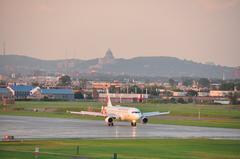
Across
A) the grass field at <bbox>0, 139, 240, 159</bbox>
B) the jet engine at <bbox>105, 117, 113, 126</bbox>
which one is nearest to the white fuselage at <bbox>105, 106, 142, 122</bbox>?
the jet engine at <bbox>105, 117, 113, 126</bbox>

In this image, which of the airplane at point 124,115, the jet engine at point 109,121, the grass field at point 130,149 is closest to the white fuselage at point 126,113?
the airplane at point 124,115

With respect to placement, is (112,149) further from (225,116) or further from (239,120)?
(225,116)

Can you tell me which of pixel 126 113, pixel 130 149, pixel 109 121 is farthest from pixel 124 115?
pixel 130 149

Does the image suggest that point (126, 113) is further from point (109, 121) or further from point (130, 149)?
point (130, 149)

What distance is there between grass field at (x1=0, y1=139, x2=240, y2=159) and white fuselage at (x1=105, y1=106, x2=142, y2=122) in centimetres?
2523

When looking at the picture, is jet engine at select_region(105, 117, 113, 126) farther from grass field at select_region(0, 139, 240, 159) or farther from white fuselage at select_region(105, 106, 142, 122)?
grass field at select_region(0, 139, 240, 159)

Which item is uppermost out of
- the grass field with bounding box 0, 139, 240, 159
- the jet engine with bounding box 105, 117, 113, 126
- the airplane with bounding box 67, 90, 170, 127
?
the airplane with bounding box 67, 90, 170, 127

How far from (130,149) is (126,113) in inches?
1414

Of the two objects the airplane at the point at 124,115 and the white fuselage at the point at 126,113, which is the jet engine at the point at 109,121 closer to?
the airplane at the point at 124,115

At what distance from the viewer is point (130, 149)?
50031 mm

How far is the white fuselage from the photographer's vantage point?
84562 millimetres

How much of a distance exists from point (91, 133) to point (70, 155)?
935 inches

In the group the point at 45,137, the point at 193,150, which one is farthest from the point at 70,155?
the point at 45,137

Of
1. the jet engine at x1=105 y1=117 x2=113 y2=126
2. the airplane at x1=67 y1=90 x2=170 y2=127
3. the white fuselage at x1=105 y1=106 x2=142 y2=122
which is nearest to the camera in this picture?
the jet engine at x1=105 y1=117 x2=113 y2=126
